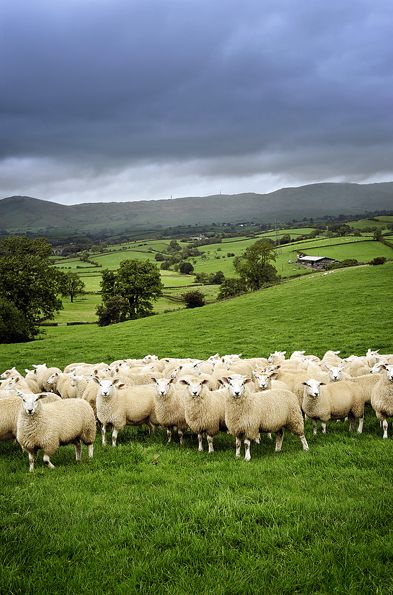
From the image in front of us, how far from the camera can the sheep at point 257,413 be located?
10055 mm

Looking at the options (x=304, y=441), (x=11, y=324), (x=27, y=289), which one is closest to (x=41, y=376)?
(x=304, y=441)

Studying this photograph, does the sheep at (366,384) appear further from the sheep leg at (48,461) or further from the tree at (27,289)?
the tree at (27,289)

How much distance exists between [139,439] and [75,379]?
3763 mm

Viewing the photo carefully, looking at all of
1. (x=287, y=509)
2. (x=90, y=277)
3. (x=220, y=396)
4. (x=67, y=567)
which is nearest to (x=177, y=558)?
(x=67, y=567)

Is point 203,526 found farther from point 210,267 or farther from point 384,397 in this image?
point 210,267

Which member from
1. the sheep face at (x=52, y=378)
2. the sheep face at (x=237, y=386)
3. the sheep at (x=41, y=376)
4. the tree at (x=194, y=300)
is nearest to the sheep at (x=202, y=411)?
the sheep face at (x=237, y=386)

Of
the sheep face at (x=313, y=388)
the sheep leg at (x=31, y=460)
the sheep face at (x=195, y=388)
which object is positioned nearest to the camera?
the sheep leg at (x=31, y=460)

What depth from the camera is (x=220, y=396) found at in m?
11.5

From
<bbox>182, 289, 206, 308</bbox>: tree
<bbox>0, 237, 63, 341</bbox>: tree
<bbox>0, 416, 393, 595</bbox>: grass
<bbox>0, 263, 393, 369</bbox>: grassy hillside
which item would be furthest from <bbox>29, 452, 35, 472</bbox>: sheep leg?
<bbox>182, 289, 206, 308</bbox>: tree

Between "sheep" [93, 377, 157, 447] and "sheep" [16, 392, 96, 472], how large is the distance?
1.20 m

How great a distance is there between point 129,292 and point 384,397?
4825cm

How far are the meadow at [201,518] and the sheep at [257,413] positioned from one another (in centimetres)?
49

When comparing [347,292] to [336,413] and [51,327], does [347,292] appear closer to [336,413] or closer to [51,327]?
[336,413]

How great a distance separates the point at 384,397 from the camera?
11156 millimetres
